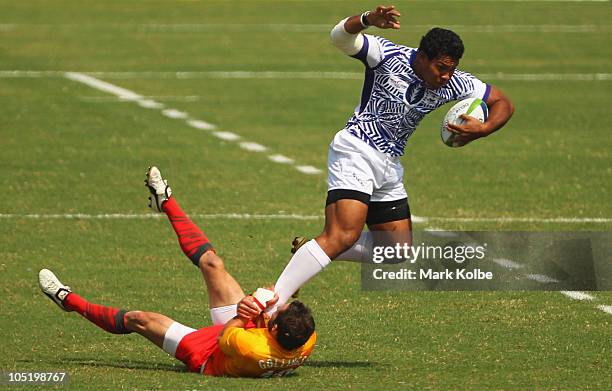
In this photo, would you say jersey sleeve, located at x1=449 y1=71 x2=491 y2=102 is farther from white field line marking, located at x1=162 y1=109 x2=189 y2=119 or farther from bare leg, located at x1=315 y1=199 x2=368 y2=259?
white field line marking, located at x1=162 y1=109 x2=189 y2=119

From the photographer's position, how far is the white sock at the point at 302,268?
10633mm

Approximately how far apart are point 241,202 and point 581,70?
12797 mm

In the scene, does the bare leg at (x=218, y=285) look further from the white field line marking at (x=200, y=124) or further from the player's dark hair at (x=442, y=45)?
the white field line marking at (x=200, y=124)

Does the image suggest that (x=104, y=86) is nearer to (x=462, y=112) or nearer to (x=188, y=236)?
(x=188, y=236)

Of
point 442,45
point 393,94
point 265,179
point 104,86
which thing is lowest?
point 265,179

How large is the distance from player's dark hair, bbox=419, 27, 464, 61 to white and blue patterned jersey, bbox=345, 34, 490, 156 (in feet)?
1.00

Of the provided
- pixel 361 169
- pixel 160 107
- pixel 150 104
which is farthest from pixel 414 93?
pixel 150 104

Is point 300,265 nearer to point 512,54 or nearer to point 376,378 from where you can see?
point 376,378

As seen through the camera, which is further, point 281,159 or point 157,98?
point 157,98

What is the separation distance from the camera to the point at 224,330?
9.87 metres

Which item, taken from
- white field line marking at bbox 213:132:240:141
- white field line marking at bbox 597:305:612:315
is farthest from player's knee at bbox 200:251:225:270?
white field line marking at bbox 213:132:240:141

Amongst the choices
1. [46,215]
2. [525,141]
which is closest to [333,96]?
[525,141]

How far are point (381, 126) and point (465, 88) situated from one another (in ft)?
2.40

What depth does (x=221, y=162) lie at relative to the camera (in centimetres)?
1930
